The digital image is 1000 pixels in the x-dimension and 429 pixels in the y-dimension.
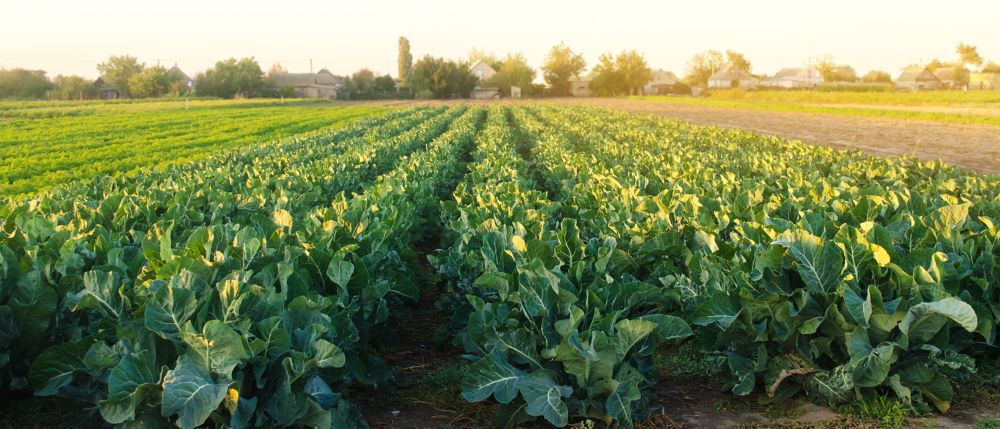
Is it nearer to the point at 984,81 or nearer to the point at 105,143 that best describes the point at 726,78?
the point at 984,81

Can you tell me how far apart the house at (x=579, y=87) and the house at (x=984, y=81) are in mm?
47340

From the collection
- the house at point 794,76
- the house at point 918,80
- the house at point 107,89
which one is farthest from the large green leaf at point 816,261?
the house at point 794,76

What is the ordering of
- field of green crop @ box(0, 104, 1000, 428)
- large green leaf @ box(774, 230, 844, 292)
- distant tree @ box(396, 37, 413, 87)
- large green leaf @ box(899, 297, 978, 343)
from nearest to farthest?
1. field of green crop @ box(0, 104, 1000, 428)
2. large green leaf @ box(899, 297, 978, 343)
3. large green leaf @ box(774, 230, 844, 292)
4. distant tree @ box(396, 37, 413, 87)

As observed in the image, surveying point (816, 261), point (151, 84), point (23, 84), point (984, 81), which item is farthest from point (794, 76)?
point (816, 261)

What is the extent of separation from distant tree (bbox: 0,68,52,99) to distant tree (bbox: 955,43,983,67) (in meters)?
117

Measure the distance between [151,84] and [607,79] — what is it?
57.1 metres

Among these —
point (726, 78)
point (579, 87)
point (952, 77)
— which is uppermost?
point (726, 78)

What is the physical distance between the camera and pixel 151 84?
80.0 m

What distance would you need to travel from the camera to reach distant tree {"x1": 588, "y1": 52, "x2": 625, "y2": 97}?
103000 mm

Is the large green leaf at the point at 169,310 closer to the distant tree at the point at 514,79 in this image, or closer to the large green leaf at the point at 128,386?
the large green leaf at the point at 128,386

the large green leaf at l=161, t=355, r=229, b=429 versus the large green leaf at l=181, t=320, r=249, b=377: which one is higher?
the large green leaf at l=181, t=320, r=249, b=377

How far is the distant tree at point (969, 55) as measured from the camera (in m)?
106

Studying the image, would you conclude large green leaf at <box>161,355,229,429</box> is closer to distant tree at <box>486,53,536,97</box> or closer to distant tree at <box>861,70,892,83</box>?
distant tree at <box>486,53,536,97</box>

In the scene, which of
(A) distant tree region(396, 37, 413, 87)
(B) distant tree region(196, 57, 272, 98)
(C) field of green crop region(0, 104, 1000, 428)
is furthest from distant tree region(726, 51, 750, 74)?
(C) field of green crop region(0, 104, 1000, 428)
